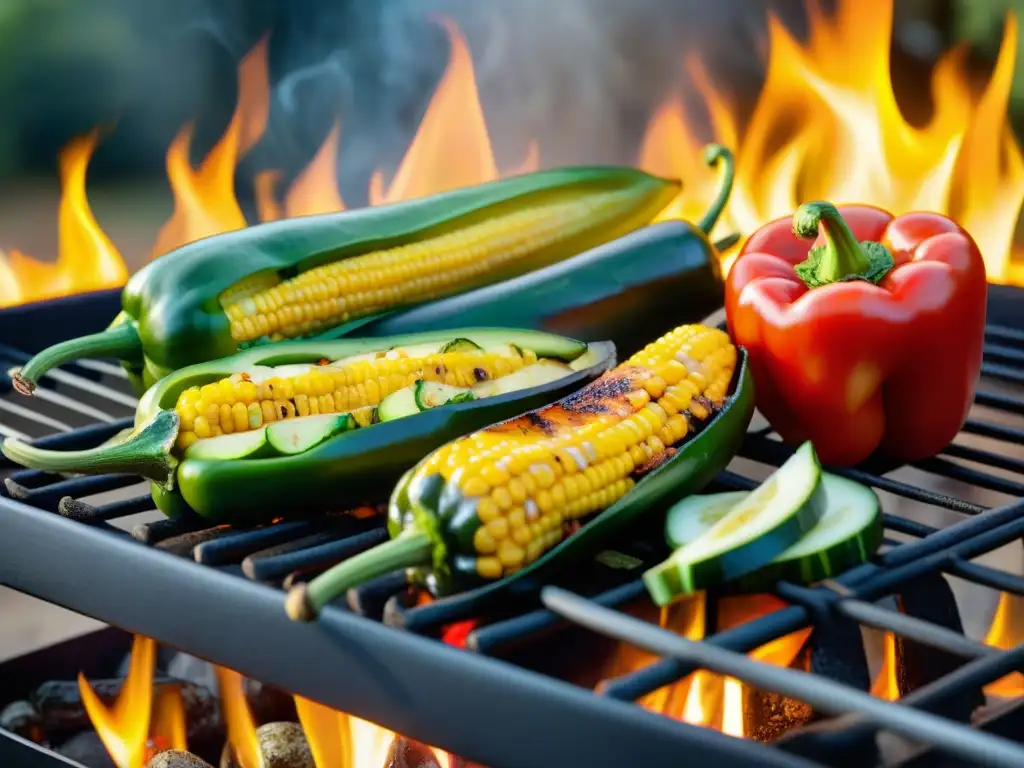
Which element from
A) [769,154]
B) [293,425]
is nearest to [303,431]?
[293,425]

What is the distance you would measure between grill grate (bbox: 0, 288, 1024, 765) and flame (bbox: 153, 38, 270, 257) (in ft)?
4.17

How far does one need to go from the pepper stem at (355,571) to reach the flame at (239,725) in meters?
0.53

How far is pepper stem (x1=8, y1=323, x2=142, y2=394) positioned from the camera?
1207 millimetres

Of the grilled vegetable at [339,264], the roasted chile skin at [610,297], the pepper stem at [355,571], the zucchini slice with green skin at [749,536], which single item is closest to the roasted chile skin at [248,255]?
the grilled vegetable at [339,264]

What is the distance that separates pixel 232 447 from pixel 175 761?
16.3 inches

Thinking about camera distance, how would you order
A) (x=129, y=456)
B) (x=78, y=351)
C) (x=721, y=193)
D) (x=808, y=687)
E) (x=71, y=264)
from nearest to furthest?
(x=808, y=687) < (x=129, y=456) < (x=78, y=351) < (x=721, y=193) < (x=71, y=264)

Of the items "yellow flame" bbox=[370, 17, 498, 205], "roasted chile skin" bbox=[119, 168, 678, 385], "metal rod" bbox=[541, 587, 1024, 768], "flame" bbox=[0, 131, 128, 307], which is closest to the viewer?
"metal rod" bbox=[541, 587, 1024, 768]

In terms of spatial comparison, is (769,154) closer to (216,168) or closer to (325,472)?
(216,168)

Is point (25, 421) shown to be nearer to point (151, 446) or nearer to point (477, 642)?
point (151, 446)

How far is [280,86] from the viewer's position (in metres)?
2.41

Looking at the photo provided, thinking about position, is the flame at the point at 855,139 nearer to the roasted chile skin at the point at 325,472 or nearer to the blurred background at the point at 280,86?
the blurred background at the point at 280,86

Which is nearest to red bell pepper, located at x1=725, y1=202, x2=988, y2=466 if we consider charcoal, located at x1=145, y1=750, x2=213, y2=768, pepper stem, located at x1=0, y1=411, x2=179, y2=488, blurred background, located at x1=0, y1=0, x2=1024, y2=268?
pepper stem, located at x1=0, y1=411, x2=179, y2=488

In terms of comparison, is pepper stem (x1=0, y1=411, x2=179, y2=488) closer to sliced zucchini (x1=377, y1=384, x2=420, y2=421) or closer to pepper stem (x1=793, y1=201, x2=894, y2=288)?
sliced zucchini (x1=377, y1=384, x2=420, y2=421)

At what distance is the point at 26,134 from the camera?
2.36 metres
